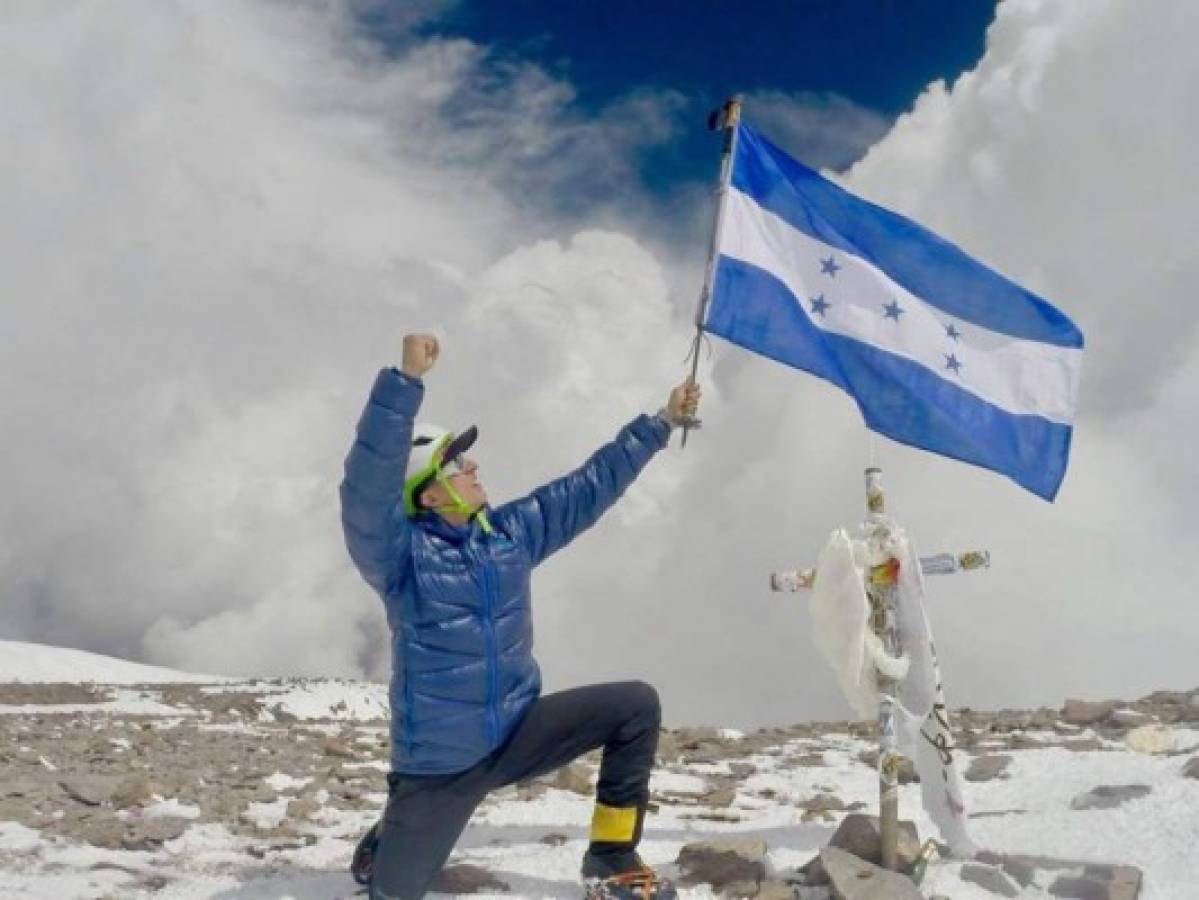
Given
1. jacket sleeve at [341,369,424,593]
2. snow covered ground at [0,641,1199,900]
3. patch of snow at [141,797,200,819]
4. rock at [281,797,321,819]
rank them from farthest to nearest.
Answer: rock at [281,797,321,819]
patch of snow at [141,797,200,819]
snow covered ground at [0,641,1199,900]
jacket sleeve at [341,369,424,593]

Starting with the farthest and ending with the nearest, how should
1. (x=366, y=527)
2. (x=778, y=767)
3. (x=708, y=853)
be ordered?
(x=778, y=767) < (x=708, y=853) < (x=366, y=527)

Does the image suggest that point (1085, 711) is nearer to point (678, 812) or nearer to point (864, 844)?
point (678, 812)

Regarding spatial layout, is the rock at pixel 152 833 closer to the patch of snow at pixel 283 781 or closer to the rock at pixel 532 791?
the patch of snow at pixel 283 781

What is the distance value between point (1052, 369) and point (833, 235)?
5.40 ft

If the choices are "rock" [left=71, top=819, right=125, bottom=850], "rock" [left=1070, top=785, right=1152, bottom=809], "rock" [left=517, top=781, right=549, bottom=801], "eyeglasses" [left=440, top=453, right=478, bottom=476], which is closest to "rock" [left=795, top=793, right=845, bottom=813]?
"rock" [left=1070, top=785, right=1152, bottom=809]

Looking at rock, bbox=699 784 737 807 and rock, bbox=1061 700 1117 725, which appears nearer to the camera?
rock, bbox=699 784 737 807

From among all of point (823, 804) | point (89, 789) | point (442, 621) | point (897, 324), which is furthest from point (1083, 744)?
point (89, 789)

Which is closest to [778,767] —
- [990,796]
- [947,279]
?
[990,796]


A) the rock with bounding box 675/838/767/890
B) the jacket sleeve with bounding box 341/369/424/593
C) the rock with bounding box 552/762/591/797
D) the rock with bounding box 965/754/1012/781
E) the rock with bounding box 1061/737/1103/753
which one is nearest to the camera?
the jacket sleeve with bounding box 341/369/424/593

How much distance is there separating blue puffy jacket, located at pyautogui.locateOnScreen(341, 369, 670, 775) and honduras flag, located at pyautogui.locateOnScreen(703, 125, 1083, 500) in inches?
91.7

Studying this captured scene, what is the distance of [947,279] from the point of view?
301 inches

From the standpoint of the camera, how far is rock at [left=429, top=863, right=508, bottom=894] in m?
6.22

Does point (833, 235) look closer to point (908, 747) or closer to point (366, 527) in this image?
point (908, 747)

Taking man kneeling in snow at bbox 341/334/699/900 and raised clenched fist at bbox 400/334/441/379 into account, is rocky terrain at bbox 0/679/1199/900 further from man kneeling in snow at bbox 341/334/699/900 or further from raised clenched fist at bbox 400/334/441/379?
raised clenched fist at bbox 400/334/441/379
